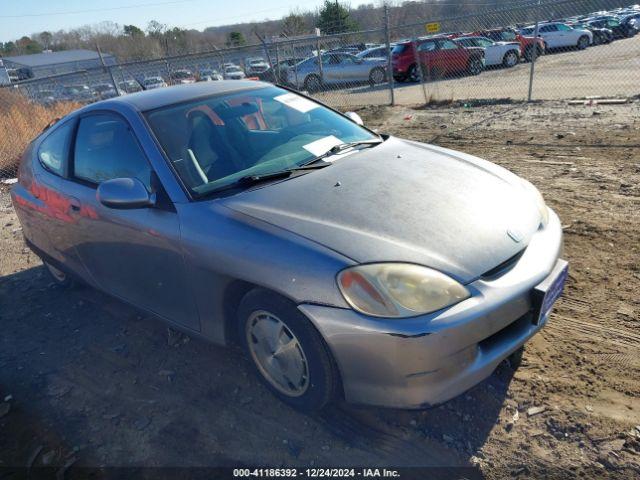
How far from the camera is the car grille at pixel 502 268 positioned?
2160 mm

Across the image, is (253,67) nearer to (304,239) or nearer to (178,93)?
(178,93)

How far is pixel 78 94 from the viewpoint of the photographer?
1542 centimetres

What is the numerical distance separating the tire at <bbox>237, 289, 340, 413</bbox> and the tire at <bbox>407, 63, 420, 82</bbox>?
17906mm

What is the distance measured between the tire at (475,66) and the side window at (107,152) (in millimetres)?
17145

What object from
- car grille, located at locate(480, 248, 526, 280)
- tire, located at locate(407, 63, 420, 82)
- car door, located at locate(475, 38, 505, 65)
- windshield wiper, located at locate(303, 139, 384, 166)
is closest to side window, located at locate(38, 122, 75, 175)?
windshield wiper, located at locate(303, 139, 384, 166)

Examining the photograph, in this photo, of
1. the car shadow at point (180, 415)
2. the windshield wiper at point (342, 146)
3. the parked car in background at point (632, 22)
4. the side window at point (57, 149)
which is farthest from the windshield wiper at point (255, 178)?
the parked car in background at point (632, 22)

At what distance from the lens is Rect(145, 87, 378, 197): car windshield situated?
2.80 meters

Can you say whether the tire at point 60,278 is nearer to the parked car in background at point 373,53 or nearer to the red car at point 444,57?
the red car at point 444,57

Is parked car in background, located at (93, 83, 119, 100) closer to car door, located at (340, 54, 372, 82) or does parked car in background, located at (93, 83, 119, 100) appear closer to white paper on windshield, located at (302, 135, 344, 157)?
car door, located at (340, 54, 372, 82)

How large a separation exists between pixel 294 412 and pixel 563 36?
27.2 m

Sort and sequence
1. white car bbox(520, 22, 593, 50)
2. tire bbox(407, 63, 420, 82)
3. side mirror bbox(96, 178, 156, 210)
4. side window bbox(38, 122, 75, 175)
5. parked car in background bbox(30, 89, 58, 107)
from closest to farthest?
side mirror bbox(96, 178, 156, 210), side window bbox(38, 122, 75, 175), parked car in background bbox(30, 89, 58, 107), tire bbox(407, 63, 420, 82), white car bbox(520, 22, 593, 50)

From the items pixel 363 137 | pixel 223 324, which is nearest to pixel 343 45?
pixel 363 137

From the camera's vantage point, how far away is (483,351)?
2133 mm

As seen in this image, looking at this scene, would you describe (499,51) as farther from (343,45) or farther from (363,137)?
(363,137)
